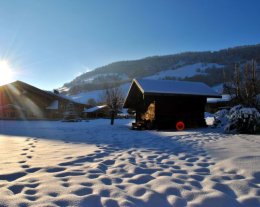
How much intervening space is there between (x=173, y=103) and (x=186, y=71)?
134 m

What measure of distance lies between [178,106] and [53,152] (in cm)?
1278

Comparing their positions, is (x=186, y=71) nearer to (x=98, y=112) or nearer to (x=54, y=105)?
(x=98, y=112)

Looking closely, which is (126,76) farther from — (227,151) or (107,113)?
(227,151)

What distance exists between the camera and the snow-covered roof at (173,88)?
17.6 metres

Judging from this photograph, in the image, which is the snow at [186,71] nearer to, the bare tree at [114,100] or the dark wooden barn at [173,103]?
the bare tree at [114,100]

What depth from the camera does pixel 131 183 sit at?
4570 mm

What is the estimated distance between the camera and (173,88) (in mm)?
18609

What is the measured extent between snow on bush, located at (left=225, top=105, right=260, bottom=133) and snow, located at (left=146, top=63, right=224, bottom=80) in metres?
127

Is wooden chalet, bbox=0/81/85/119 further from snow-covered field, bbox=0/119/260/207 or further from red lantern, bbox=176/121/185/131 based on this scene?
snow-covered field, bbox=0/119/260/207

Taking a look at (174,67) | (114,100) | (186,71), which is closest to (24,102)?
(114,100)

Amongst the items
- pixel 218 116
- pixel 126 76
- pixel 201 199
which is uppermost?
pixel 126 76

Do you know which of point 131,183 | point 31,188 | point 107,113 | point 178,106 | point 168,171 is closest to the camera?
point 31,188

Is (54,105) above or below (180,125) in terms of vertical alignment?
above

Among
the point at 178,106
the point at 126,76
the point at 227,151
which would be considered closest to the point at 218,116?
the point at 178,106
